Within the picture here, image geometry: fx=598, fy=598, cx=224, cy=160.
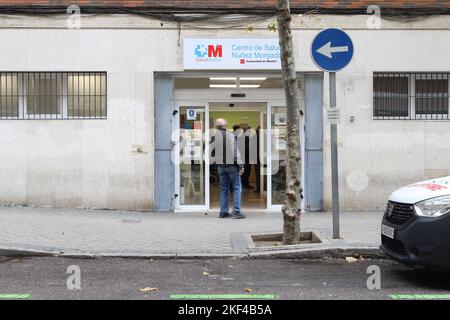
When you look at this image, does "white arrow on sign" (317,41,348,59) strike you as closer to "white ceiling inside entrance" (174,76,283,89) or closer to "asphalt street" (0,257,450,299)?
"asphalt street" (0,257,450,299)

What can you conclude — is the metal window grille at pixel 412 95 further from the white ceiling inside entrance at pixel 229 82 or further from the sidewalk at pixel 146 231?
the sidewalk at pixel 146 231

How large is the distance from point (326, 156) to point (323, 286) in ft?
20.0

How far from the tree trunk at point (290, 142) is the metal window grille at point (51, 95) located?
504 cm

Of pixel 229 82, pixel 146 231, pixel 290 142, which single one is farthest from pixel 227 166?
pixel 290 142

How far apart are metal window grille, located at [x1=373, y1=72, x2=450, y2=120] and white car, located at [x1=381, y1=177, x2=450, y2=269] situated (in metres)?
5.88

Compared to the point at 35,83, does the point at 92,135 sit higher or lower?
lower

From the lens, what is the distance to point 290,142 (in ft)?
28.6

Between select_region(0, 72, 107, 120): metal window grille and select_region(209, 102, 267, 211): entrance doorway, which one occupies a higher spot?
select_region(0, 72, 107, 120): metal window grille

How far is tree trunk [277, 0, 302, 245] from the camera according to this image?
27.9 ft

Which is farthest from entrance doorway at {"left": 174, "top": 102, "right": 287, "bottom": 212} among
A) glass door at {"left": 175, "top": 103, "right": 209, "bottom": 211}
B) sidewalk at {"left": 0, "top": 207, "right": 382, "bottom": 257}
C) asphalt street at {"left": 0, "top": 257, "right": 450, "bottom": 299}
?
asphalt street at {"left": 0, "top": 257, "right": 450, "bottom": 299}

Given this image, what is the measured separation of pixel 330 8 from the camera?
12.2 m

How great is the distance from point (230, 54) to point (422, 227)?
6.77m
